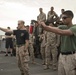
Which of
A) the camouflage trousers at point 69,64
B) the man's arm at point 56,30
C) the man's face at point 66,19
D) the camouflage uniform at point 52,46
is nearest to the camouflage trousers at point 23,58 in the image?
the camouflage uniform at point 52,46

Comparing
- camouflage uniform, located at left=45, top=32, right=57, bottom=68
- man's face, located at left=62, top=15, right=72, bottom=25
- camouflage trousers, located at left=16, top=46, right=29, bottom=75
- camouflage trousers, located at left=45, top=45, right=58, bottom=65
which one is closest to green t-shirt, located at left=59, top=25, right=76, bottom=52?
man's face, located at left=62, top=15, right=72, bottom=25

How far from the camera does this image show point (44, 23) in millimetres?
4102

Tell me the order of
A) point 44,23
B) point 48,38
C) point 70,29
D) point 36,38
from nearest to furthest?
point 44,23 < point 70,29 < point 48,38 < point 36,38

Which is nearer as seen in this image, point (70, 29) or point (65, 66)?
point (70, 29)

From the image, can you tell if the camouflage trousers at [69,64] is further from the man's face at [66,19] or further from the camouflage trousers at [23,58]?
the camouflage trousers at [23,58]

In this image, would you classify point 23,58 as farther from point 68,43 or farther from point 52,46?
point 68,43

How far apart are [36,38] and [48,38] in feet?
13.9

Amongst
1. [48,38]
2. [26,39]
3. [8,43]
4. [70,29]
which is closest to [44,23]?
[70,29]

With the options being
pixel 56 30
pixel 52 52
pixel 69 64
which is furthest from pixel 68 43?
pixel 52 52

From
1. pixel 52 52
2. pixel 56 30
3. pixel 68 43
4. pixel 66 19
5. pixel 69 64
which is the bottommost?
pixel 52 52

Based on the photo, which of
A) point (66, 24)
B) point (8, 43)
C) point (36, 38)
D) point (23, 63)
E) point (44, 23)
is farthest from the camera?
point (8, 43)

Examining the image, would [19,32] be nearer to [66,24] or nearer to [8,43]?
[66,24]

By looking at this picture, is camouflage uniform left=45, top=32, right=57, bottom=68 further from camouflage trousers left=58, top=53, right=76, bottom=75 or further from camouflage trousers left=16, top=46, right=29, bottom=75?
camouflage trousers left=58, top=53, right=76, bottom=75

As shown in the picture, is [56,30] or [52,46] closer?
[56,30]
